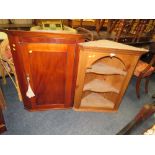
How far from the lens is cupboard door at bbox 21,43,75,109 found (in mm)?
1849

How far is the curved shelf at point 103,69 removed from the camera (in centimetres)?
A: 218

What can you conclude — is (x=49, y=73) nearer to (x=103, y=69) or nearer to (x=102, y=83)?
(x=103, y=69)

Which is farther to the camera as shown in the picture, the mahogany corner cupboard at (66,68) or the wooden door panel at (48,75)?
the wooden door panel at (48,75)

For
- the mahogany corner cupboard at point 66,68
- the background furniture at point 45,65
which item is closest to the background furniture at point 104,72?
the mahogany corner cupboard at point 66,68

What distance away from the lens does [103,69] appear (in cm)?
227

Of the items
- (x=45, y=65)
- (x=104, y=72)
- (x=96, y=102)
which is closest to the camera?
(x=45, y=65)

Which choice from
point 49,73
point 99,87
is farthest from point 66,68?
point 99,87

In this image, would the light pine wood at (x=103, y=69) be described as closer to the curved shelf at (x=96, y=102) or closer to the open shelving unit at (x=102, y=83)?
the open shelving unit at (x=102, y=83)

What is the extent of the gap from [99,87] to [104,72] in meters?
0.29

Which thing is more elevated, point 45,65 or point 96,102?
point 45,65

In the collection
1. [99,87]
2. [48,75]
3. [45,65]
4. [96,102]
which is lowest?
[96,102]
